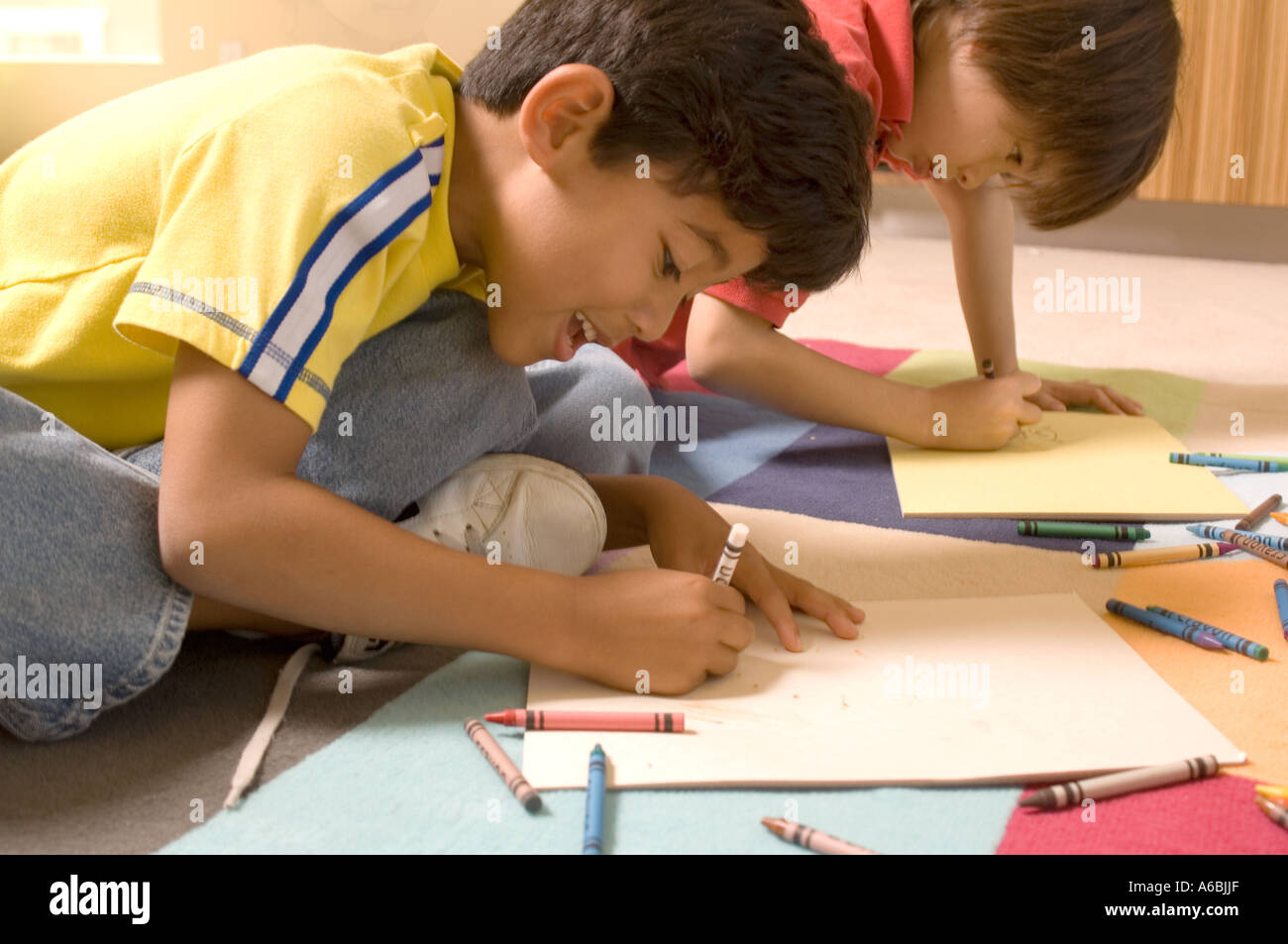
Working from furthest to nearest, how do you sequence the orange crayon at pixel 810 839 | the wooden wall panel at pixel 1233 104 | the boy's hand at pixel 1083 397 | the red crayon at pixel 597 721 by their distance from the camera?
1. the wooden wall panel at pixel 1233 104
2. the boy's hand at pixel 1083 397
3. the red crayon at pixel 597 721
4. the orange crayon at pixel 810 839

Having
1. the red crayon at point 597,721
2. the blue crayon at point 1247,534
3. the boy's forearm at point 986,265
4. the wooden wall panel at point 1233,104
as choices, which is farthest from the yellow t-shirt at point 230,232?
the wooden wall panel at point 1233,104

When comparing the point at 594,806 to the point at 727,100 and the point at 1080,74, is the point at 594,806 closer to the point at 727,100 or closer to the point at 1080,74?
the point at 727,100

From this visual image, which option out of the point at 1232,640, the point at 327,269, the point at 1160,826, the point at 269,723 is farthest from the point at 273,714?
the point at 1232,640

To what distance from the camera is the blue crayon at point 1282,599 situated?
864 millimetres

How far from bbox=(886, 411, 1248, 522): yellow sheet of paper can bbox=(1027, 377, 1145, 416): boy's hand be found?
57mm

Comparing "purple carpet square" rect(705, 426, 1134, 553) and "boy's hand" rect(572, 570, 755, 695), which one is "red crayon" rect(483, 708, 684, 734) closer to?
"boy's hand" rect(572, 570, 755, 695)

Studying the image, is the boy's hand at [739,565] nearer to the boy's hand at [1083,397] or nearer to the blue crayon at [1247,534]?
the blue crayon at [1247,534]

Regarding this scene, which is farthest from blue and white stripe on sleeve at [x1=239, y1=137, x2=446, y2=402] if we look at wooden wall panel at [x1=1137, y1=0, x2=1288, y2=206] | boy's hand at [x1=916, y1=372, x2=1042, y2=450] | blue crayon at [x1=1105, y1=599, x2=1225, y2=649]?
wooden wall panel at [x1=1137, y1=0, x2=1288, y2=206]

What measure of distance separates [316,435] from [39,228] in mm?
225

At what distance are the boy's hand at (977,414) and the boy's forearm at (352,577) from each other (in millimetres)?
617

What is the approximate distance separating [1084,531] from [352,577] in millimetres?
645

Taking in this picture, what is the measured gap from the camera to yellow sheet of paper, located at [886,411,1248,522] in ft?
3.56

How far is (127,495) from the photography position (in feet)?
2.42
